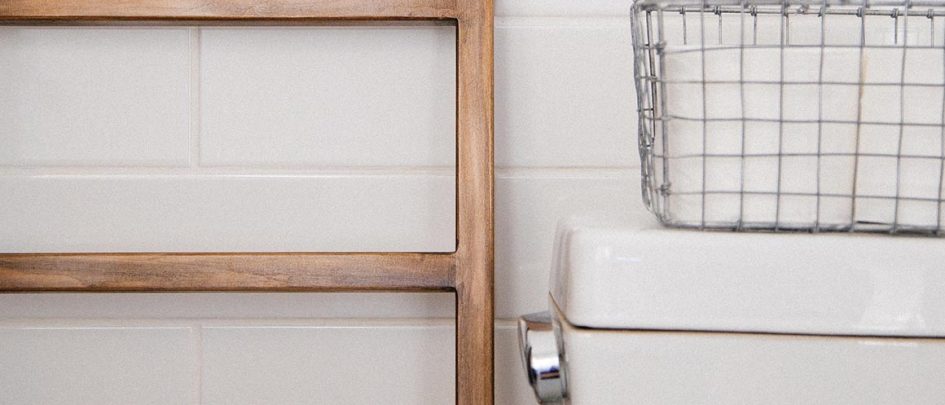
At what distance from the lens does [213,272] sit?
723mm

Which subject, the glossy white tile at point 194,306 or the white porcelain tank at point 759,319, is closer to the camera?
the white porcelain tank at point 759,319

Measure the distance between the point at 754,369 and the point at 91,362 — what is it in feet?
2.14

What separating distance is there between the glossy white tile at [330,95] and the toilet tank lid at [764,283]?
392 millimetres

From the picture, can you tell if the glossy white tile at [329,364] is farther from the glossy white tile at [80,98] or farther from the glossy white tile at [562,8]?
the glossy white tile at [562,8]

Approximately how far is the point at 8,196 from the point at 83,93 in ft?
0.41

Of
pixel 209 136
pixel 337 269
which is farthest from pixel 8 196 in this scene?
pixel 337 269

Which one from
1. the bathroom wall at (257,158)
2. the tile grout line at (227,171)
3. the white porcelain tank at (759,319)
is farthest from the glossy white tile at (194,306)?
the white porcelain tank at (759,319)

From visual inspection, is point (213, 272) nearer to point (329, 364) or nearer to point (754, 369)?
point (329, 364)

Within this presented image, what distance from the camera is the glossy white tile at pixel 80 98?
0.79 metres

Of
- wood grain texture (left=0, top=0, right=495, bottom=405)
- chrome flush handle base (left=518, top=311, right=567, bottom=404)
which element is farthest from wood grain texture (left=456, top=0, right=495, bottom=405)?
chrome flush handle base (left=518, top=311, right=567, bottom=404)

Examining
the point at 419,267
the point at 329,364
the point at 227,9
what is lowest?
the point at 329,364

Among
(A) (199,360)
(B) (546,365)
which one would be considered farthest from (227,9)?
(B) (546,365)

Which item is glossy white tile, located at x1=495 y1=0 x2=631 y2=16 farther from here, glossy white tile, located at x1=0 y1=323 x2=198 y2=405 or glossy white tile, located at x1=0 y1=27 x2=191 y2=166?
glossy white tile, located at x1=0 y1=323 x2=198 y2=405

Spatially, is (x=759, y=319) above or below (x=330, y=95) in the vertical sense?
below
